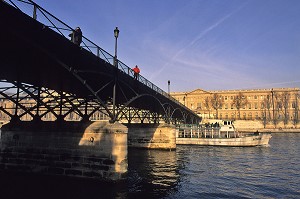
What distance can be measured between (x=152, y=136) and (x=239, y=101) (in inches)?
3964

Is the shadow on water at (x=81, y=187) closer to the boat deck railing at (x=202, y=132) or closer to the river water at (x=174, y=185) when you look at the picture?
the river water at (x=174, y=185)

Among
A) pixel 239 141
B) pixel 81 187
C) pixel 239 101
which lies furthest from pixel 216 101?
pixel 81 187

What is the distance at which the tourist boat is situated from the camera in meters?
48.7

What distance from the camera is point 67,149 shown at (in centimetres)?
2022

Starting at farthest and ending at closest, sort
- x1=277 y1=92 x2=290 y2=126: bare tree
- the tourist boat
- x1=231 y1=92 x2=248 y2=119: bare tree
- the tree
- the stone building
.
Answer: x1=231 y1=92 x2=248 y2=119: bare tree, the tree, the stone building, x1=277 y1=92 x2=290 y2=126: bare tree, the tourist boat

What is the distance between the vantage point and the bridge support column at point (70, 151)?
61.5 ft

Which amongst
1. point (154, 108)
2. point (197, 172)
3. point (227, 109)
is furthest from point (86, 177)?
point (227, 109)

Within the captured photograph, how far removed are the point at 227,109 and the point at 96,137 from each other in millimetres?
129618

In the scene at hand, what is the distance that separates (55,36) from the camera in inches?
550

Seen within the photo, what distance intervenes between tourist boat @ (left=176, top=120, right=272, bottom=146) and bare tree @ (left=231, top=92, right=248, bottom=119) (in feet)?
262

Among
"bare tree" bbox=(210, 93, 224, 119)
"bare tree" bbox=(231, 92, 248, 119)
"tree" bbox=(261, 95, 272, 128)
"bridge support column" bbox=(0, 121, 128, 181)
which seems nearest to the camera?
"bridge support column" bbox=(0, 121, 128, 181)

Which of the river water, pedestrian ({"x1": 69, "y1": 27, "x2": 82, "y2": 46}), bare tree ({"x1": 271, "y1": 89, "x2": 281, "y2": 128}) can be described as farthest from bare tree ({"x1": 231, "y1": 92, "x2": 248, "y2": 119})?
pedestrian ({"x1": 69, "y1": 27, "x2": 82, "y2": 46})

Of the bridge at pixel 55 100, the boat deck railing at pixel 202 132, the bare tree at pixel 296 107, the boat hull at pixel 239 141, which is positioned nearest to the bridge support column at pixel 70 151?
the bridge at pixel 55 100

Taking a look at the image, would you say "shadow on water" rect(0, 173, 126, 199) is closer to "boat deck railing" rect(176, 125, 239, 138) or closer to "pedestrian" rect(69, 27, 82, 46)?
"pedestrian" rect(69, 27, 82, 46)
